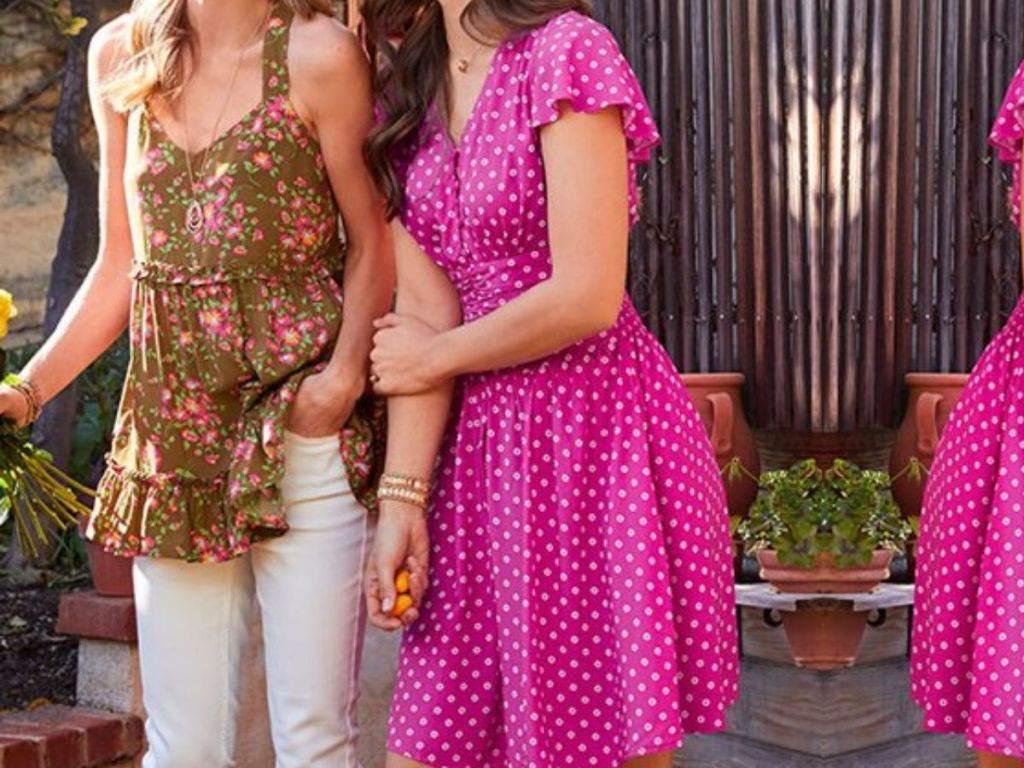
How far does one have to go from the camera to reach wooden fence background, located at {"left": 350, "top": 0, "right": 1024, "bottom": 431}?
16.9ft

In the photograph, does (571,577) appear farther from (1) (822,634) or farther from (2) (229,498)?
(1) (822,634)

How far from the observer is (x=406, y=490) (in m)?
2.34

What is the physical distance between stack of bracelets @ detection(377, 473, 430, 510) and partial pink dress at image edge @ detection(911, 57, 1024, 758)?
2.62ft

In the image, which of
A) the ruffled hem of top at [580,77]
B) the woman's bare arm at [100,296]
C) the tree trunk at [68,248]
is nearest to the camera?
the ruffled hem of top at [580,77]

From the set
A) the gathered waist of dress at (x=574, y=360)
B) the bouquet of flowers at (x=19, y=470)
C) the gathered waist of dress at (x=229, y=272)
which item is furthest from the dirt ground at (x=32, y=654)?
the gathered waist of dress at (x=574, y=360)

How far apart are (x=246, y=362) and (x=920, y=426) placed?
2.97m

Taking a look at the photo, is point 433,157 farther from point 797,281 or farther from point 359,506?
point 797,281

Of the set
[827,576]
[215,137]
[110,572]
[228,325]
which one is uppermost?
[215,137]

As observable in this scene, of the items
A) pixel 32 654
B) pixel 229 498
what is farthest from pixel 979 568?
pixel 32 654

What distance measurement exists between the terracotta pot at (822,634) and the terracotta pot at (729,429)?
0.93 metres

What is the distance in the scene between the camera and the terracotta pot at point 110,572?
352 cm

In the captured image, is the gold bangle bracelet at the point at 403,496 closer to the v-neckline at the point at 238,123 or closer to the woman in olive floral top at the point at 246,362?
the woman in olive floral top at the point at 246,362

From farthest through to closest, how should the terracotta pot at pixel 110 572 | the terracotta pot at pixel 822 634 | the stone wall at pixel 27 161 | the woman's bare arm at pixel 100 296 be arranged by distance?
the stone wall at pixel 27 161
the terracotta pot at pixel 822 634
the terracotta pot at pixel 110 572
the woman's bare arm at pixel 100 296

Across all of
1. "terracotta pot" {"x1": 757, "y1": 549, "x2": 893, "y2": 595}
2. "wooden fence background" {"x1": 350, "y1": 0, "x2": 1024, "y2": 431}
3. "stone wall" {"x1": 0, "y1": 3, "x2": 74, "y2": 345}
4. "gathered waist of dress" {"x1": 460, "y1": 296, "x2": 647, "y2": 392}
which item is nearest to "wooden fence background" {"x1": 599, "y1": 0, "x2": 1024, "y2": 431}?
"wooden fence background" {"x1": 350, "y1": 0, "x2": 1024, "y2": 431}
